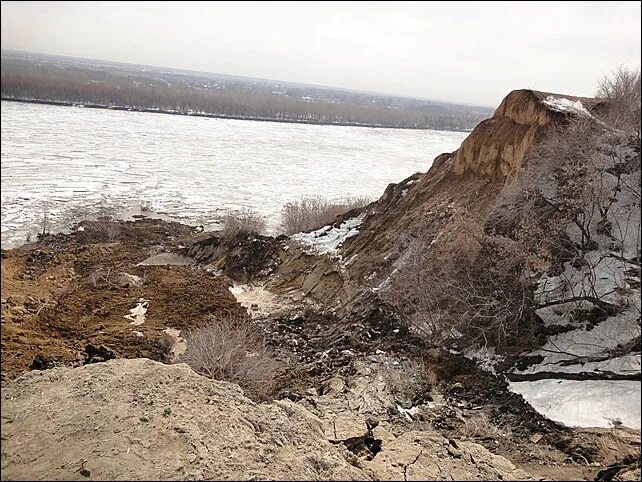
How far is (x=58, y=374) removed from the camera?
683cm

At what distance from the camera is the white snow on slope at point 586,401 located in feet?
21.4

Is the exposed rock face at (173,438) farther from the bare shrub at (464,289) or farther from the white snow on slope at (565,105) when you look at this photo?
the white snow on slope at (565,105)

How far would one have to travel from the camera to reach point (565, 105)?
13961 mm

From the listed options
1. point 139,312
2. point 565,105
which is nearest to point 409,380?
point 139,312

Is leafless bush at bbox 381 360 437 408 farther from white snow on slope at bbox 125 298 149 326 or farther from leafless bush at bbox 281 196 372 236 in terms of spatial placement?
leafless bush at bbox 281 196 372 236

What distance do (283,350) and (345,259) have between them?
556 cm

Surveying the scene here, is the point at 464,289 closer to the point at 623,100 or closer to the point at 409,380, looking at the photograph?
the point at 409,380

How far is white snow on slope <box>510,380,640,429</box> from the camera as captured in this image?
651 cm

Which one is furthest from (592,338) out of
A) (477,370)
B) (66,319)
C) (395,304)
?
(66,319)

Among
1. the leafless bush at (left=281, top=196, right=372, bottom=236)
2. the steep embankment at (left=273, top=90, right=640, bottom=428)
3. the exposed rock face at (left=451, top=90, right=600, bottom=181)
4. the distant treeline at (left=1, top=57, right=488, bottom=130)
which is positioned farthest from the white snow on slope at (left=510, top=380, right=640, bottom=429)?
the distant treeline at (left=1, top=57, right=488, bottom=130)

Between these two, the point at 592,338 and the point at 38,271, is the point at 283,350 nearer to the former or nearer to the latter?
the point at 592,338

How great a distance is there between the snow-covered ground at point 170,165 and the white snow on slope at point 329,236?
9059mm

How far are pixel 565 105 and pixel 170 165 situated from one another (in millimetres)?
29657

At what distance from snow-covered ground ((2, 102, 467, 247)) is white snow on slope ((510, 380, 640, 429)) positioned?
786 cm
